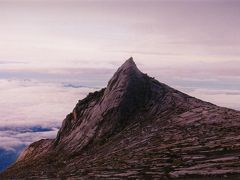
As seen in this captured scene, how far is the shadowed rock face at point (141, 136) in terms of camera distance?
46.4 meters

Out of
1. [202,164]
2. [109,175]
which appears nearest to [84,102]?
[109,175]

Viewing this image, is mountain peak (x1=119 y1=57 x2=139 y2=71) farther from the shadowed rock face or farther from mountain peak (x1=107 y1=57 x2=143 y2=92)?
the shadowed rock face

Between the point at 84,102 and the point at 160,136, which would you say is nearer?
the point at 160,136

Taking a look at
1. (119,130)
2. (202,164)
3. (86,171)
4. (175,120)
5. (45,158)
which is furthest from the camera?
(45,158)

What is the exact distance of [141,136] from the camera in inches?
2734

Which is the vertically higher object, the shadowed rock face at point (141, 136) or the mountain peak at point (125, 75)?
the mountain peak at point (125, 75)

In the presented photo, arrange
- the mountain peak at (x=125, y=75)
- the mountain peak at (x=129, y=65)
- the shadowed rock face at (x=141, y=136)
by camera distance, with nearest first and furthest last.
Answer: the shadowed rock face at (x=141, y=136)
the mountain peak at (x=125, y=75)
the mountain peak at (x=129, y=65)

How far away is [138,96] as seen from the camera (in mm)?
86938

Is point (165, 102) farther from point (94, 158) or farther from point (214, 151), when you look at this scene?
point (214, 151)

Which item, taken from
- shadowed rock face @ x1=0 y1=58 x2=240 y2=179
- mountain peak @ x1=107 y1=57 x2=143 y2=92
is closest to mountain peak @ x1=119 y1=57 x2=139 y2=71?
mountain peak @ x1=107 y1=57 x2=143 y2=92

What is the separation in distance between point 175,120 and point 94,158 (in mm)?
15142

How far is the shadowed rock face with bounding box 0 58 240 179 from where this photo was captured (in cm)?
4641

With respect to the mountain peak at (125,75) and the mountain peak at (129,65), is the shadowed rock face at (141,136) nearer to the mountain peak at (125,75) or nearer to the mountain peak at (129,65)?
the mountain peak at (125,75)

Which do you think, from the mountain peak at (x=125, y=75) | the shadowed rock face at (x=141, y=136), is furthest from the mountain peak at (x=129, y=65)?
the shadowed rock face at (x=141, y=136)
